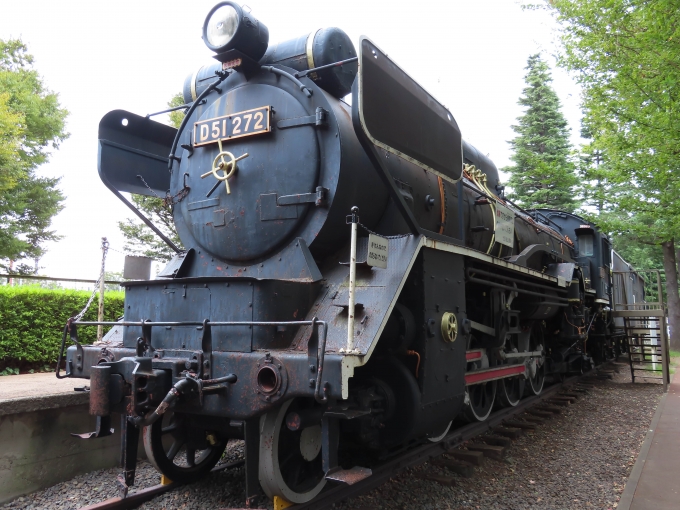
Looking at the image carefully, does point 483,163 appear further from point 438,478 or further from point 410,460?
point 438,478

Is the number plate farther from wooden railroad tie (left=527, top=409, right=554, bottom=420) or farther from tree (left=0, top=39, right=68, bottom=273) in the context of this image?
tree (left=0, top=39, right=68, bottom=273)

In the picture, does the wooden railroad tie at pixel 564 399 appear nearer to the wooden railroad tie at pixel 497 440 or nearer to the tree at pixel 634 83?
the wooden railroad tie at pixel 497 440

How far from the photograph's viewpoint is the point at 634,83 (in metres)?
8.03

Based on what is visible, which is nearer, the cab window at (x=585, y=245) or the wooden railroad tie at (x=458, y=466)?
the wooden railroad tie at (x=458, y=466)

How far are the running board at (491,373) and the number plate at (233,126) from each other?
2.77m

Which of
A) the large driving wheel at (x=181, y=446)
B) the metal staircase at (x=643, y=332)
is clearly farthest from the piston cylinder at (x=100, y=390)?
the metal staircase at (x=643, y=332)

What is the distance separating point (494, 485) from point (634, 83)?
268 inches

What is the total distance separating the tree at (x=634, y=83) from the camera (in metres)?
7.23

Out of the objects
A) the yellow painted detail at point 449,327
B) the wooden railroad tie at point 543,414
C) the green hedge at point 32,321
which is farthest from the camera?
the green hedge at point 32,321

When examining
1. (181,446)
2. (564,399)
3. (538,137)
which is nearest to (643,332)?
(564,399)

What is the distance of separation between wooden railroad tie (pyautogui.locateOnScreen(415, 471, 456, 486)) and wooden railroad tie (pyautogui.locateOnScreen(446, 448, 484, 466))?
1.89ft

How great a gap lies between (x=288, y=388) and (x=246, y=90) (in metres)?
2.36

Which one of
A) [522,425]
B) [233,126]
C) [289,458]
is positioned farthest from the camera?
[522,425]

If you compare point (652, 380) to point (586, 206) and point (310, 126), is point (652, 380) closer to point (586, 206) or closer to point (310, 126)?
point (310, 126)
